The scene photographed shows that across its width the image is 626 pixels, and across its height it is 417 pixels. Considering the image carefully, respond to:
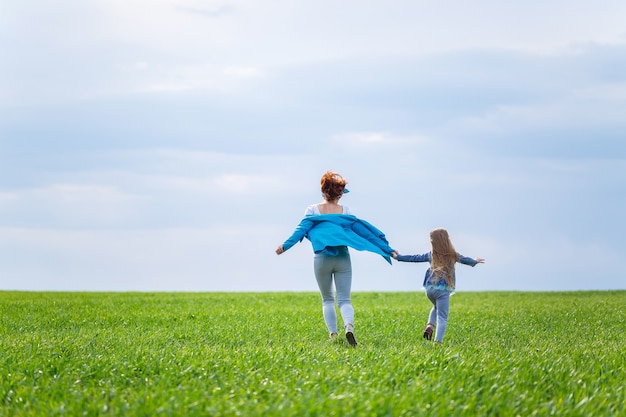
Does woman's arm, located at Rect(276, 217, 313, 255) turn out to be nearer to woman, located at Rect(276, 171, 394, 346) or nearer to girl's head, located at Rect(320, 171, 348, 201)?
woman, located at Rect(276, 171, 394, 346)

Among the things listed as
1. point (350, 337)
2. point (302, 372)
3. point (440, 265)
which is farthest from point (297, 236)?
point (302, 372)

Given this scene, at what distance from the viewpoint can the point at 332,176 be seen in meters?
13.3

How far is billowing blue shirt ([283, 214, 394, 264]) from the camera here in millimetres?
13062

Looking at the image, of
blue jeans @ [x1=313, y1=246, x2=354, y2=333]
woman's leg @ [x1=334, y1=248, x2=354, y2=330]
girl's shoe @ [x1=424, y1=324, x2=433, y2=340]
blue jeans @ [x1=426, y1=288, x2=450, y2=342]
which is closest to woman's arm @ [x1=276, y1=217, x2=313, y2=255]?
blue jeans @ [x1=313, y1=246, x2=354, y2=333]

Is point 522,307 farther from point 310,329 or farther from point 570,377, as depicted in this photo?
point 570,377

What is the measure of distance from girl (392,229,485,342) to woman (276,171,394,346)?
0.96 m

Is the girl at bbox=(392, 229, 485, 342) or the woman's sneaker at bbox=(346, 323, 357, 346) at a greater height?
the girl at bbox=(392, 229, 485, 342)

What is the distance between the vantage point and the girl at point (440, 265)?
44.5 feet

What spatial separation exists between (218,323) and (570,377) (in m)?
9.93

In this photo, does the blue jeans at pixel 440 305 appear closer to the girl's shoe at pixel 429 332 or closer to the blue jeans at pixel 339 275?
the girl's shoe at pixel 429 332

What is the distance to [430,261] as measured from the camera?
1370cm

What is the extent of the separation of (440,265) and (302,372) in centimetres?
517

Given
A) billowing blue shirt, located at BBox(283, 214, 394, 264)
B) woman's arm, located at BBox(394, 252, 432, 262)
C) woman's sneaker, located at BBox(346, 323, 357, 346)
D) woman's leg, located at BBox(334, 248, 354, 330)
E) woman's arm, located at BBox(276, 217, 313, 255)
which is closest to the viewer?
woman's sneaker, located at BBox(346, 323, 357, 346)

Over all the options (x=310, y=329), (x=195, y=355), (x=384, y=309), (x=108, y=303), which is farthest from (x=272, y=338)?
(x=108, y=303)
